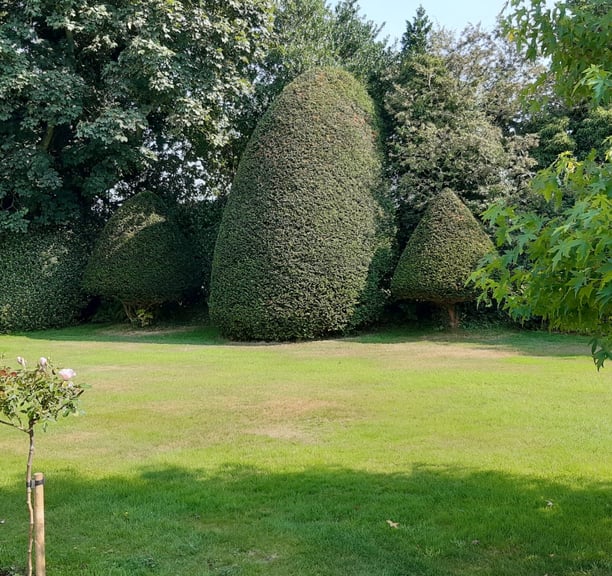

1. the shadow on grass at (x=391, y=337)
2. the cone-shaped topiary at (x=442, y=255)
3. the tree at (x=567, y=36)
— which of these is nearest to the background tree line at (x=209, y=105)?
the cone-shaped topiary at (x=442, y=255)

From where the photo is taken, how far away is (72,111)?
15555 millimetres

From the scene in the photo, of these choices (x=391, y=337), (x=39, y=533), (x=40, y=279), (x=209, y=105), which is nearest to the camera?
(x=39, y=533)

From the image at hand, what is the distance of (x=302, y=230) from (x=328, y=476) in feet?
33.4

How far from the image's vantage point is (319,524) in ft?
11.5

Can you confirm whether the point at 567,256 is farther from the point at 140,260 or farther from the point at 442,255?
the point at 140,260

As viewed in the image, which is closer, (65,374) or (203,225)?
(65,374)

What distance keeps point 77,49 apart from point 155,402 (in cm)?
1447

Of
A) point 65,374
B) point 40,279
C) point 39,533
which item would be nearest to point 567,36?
point 65,374

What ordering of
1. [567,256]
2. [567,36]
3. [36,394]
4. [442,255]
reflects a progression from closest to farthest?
[567,256] < [36,394] < [567,36] < [442,255]

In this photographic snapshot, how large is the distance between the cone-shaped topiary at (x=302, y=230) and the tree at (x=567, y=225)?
1074cm

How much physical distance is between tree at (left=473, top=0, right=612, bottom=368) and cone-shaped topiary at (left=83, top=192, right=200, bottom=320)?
1468 cm

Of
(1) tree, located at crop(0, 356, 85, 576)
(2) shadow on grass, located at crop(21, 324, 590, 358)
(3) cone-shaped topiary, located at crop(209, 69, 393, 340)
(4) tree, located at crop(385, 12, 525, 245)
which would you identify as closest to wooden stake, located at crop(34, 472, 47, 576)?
(1) tree, located at crop(0, 356, 85, 576)

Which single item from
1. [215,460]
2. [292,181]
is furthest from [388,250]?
[215,460]

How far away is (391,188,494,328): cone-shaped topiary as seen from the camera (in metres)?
13.6
